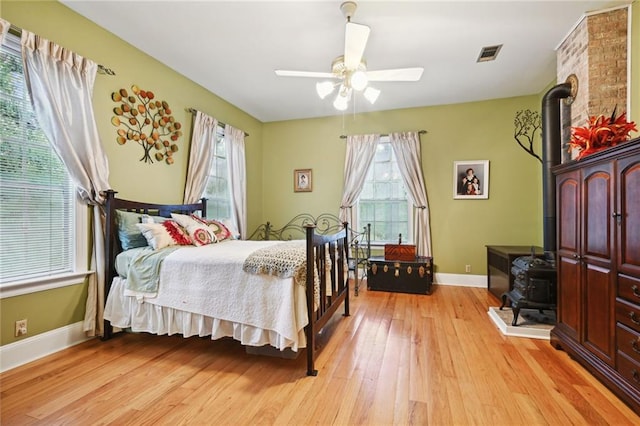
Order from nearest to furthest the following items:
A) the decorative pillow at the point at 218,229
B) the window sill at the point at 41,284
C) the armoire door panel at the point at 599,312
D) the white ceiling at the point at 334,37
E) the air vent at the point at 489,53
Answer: the armoire door panel at the point at 599,312 < the window sill at the point at 41,284 < the white ceiling at the point at 334,37 < the air vent at the point at 489,53 < the decorative pillow at the point at 218,229

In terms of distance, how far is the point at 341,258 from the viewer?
300 cm

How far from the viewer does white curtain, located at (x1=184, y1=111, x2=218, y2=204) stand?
3666mm

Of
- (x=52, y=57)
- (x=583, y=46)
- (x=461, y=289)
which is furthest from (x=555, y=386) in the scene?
(x=52, y=57)

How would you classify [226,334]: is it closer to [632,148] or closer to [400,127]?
[632,148]

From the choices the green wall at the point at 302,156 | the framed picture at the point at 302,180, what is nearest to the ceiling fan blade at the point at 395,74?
the green wall at the point at 302,156

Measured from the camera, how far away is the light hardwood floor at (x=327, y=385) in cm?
158

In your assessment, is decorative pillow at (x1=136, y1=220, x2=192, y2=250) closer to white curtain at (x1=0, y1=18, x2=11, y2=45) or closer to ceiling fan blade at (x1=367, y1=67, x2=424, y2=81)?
white curtain at (x1=0, y1=18, x2=11, y2=45)

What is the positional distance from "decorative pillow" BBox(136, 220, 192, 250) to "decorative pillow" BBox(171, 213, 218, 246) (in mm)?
58

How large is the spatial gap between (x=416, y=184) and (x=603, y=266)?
2.84 m

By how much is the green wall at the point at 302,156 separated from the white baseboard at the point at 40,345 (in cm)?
6

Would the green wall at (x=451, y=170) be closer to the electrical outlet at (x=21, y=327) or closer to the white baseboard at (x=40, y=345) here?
the white baseboard at (x=40, y=345)

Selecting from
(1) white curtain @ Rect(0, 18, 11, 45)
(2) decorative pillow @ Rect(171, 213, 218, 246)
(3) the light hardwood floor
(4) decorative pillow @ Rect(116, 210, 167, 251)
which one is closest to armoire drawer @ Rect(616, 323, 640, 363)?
(3) the light hardwood floor

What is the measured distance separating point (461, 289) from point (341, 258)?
91.2 inches

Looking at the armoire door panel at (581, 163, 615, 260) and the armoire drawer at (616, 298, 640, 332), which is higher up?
the armoire door panel at (581, 163, 615, 260)
